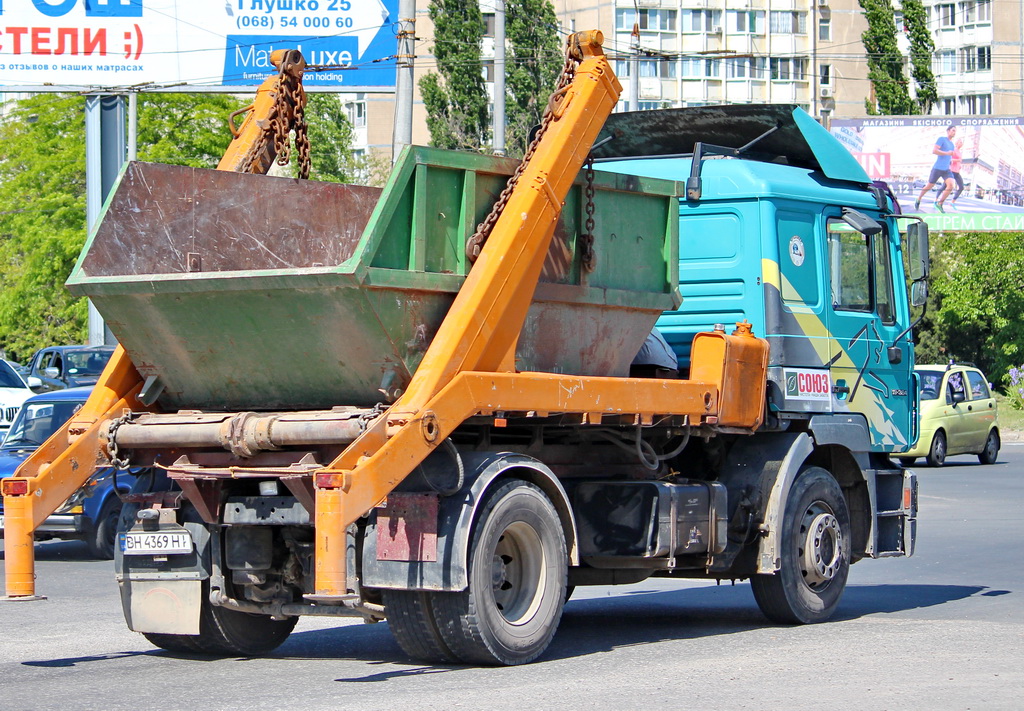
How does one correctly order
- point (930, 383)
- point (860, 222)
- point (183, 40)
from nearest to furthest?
point (860, 222), point (930, 383), point (183, 40)

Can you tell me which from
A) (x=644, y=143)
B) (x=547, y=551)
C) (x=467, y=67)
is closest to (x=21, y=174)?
(x=467, y=67)

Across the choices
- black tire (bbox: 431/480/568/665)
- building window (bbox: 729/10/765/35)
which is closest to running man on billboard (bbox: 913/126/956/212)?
building window (bbox: 729/10/765/35)

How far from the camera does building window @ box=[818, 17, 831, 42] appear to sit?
80.2 meters

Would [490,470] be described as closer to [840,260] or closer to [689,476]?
[689,476]

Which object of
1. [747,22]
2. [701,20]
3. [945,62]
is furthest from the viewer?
[945,62]

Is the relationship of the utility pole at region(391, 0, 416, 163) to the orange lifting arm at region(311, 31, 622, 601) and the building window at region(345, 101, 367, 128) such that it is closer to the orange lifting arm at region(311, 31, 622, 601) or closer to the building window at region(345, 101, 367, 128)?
the orange lifting arm at region(311, 31, 622, 601)

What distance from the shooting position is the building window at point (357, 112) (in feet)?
271

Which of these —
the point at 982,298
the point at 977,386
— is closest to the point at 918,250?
the point at 977,386

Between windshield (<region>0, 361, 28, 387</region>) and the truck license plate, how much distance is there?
14.2 meters

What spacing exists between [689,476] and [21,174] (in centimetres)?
3701

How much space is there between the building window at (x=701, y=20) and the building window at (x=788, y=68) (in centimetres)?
346

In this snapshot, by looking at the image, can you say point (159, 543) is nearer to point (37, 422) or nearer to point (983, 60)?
point (37, 422)

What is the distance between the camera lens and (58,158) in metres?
42.4

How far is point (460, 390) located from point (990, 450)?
75.6ft
